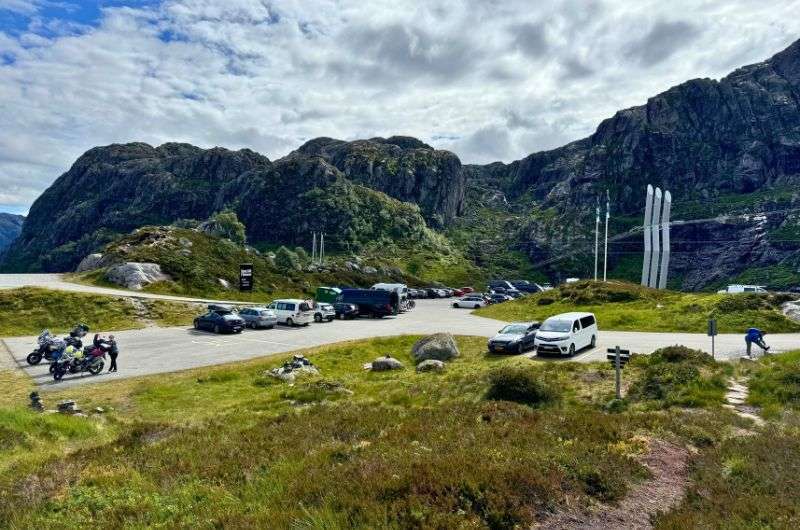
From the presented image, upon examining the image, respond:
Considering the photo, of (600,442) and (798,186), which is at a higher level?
(798,186)

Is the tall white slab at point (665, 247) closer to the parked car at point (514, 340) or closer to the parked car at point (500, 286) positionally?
the parked car at point (500, 286)

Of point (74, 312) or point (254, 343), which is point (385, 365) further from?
point (74, 312)

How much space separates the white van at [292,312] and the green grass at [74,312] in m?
8.12

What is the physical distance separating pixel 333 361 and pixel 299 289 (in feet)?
141

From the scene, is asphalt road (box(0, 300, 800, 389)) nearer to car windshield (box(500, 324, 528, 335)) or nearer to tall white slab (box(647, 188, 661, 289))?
car windshield (box(500, 324, 528, 335))

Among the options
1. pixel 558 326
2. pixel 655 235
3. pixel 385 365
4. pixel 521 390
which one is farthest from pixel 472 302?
pixel 521 390

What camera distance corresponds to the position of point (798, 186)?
18375cm

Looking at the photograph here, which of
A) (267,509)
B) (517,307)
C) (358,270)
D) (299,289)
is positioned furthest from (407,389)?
(358,270)

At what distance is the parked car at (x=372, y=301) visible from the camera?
5644cm

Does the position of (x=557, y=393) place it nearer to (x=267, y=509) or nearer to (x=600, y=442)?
(x=600, y=442)

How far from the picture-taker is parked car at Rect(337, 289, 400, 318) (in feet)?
185

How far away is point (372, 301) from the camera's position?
2237 inches

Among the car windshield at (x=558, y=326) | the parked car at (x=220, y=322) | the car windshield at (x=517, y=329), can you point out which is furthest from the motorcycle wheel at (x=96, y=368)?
Result: the car windshield at (x=558, y=326)

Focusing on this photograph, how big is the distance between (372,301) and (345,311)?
3.65 m
